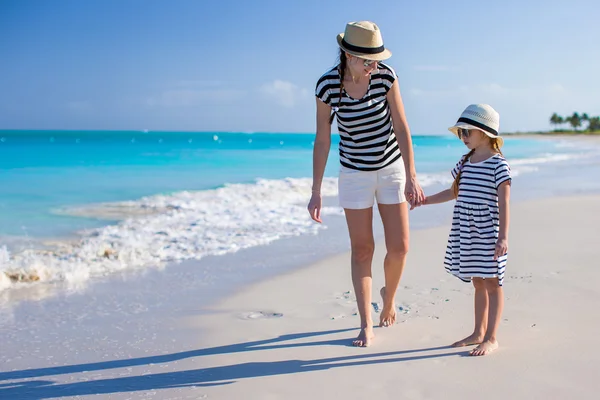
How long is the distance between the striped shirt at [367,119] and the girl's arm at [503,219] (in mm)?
657

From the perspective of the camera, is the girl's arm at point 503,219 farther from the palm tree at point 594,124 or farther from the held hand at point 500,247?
the palm tree at point 594,124

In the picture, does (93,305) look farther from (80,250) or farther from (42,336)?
(80,250)

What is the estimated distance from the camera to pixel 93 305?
4539 millimetres

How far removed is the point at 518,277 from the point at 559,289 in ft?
1.35

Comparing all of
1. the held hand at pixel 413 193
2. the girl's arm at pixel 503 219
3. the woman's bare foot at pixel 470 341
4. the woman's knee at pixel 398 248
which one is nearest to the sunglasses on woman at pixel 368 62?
the held hand at pixel 413 193

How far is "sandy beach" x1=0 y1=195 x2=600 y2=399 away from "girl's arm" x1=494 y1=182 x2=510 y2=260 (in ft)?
1.87

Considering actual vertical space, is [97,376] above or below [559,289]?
below

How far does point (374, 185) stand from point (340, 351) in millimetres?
981

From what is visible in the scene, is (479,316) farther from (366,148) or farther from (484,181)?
(366,148)

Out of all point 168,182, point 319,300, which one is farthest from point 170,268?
point 168,182

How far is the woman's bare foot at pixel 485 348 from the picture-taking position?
3.22 metres

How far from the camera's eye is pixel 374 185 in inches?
141

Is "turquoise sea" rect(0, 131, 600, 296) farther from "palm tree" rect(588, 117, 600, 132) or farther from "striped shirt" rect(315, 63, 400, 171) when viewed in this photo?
"palm tree" rect(588, 117, 600, 132)

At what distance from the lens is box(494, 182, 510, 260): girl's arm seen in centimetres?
316
